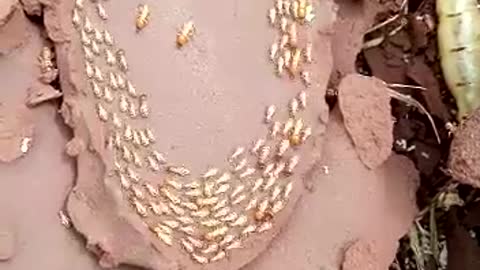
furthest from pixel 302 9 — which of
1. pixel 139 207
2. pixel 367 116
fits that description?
pixel 139 207

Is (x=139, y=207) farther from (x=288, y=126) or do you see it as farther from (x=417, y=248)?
(x=417, y=248)

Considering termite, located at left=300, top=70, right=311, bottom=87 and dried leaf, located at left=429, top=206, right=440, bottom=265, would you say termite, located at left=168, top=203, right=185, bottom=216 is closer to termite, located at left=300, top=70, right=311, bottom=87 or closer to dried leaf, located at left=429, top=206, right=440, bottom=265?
termite, located at left=300, top=70, right=311, bottom=87

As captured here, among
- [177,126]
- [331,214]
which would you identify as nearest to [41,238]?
[177,126]

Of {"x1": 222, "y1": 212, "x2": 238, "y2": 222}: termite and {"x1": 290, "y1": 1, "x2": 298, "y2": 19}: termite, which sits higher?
{"x1": 290, "y1": 1, "x2": 298, "y2": 19}: termite

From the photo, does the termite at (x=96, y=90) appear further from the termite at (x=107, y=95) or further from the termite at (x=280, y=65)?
the termite at (x=280, y=65)

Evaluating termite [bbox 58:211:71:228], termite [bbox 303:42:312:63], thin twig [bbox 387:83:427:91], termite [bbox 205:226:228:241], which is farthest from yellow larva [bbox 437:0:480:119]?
termite [bbox 58:211:71:228]

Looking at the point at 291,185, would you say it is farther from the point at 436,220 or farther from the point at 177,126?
the point at 436,220
